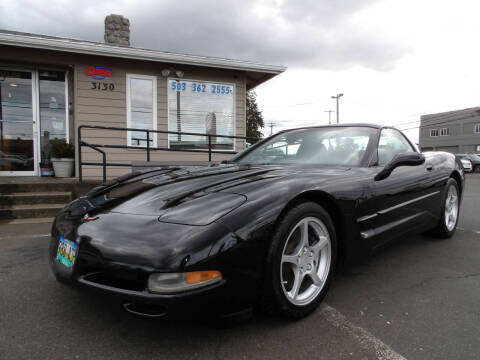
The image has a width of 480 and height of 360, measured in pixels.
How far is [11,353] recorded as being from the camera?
5.40 ft

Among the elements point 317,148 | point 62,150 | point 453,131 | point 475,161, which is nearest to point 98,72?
point 62,150

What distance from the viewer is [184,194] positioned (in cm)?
198

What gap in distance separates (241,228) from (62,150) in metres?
6.43

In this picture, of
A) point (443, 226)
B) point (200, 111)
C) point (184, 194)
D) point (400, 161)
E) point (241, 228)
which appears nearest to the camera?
point (241, 228)

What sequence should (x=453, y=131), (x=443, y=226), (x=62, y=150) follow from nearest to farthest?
(x=443, y=226) < (x=62, y=150) < (x=453, y=131)

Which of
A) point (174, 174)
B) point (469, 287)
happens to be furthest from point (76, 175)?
point (469, 287)

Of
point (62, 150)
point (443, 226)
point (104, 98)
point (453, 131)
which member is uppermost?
point (453, 131)

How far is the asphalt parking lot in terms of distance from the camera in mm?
1663

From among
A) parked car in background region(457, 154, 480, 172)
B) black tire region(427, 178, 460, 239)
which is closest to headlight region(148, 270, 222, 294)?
black tire region(427, 178, 460, 239)

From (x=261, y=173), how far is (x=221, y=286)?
928 mm

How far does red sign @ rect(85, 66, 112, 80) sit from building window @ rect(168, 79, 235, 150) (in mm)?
1399

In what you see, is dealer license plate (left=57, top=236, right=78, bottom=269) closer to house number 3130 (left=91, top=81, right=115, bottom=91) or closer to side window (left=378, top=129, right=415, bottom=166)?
side window (left=378, top=129, right=415, bottom=166)

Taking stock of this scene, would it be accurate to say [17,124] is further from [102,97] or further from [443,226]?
[443,226]

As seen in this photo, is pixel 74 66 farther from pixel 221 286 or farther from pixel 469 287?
pixel 469 287
